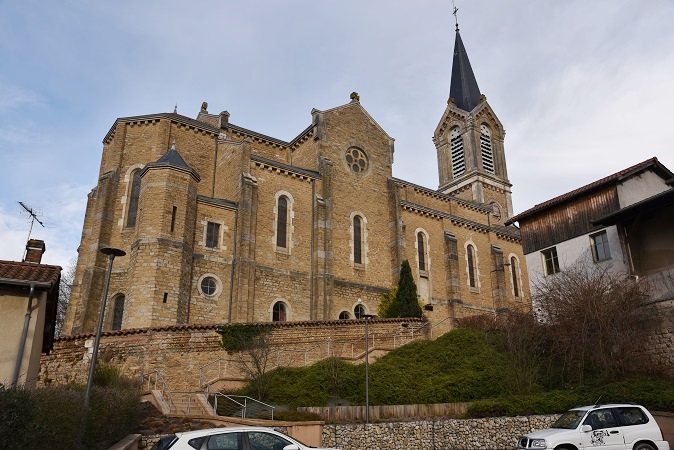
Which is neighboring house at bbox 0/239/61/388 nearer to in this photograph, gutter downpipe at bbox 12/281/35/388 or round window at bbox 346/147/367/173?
gutter downpipe at bbox 12/281/35/388

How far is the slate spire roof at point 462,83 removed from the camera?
2375 inches

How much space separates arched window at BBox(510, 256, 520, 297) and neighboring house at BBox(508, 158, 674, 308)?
16240 millimetres

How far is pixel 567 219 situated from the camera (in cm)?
2439

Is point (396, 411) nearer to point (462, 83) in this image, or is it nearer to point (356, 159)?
point (356, 159)

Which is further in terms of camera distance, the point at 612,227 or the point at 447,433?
the point at 612,227

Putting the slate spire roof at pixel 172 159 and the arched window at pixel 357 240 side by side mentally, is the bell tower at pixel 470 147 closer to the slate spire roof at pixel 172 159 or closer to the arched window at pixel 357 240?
the arched window at pixel 357 240

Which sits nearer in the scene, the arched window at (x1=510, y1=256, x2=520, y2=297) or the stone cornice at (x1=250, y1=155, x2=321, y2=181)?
the stone cornice at (x1=250, y1=155, x2=321, y2=181)

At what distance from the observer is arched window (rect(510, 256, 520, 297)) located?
4147 centimetres

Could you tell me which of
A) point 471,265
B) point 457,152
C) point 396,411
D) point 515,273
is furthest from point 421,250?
point 457,152

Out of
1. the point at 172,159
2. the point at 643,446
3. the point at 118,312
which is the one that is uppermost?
the point at 172,159

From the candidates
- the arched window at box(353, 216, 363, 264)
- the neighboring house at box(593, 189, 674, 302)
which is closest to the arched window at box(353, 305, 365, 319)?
the arched window at box(353, 216, 363, 264)

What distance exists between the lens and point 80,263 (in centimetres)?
2650

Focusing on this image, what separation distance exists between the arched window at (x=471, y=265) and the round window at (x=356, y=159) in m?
11.1

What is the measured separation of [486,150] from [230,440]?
5433cm
